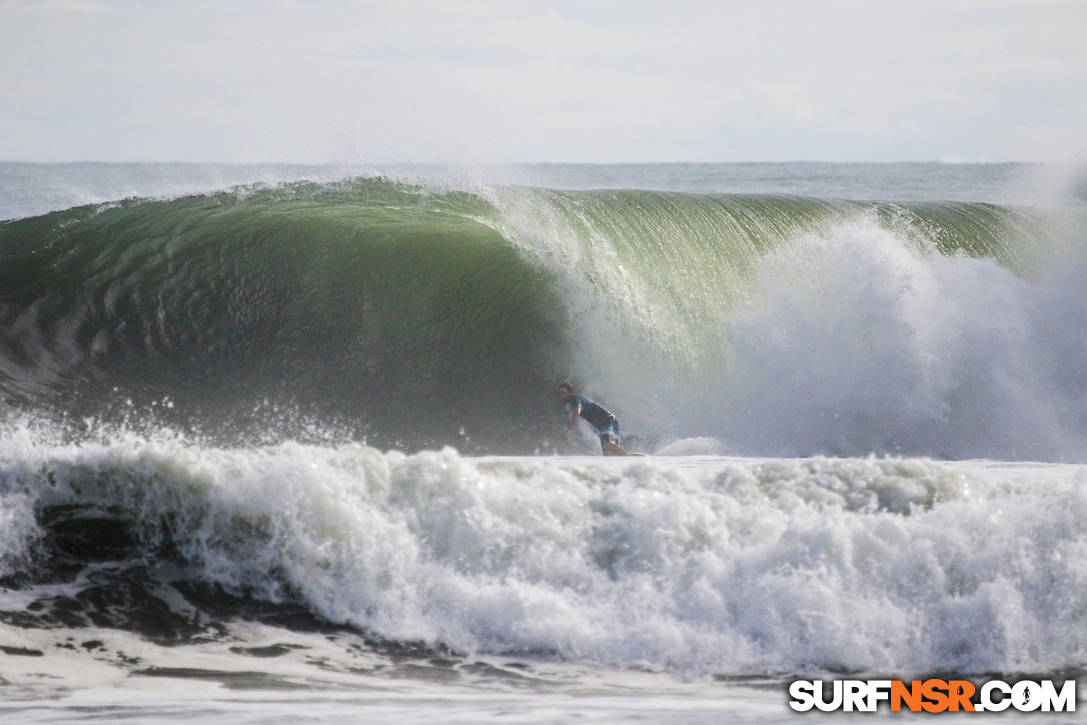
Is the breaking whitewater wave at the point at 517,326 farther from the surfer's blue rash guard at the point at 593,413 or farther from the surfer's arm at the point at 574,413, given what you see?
the surfer's blue rash guard at the point at 593,413

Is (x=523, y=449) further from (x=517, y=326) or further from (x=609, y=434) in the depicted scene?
(x=517, y=326)

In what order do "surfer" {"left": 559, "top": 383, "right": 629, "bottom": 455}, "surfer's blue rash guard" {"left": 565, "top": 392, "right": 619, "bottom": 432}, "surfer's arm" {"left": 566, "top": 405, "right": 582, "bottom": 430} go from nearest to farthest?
"surfer" {"left": 559, "top": 383, "right": 629, "bottom": 455} → "surfer's blue rash guard" {"left": 565, "top": 392, "right": 619, "bottom": 432} → "surfer's arm" {"left": 566, "top": 405, "right": 582, "bottom": 430}

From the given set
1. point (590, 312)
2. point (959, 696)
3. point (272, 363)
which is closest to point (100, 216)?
point (272, 363)

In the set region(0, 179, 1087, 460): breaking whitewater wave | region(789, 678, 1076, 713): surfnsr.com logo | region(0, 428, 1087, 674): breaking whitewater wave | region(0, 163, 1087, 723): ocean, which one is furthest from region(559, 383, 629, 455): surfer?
region(789, 678, 1076, 713): surfnsr.com logo

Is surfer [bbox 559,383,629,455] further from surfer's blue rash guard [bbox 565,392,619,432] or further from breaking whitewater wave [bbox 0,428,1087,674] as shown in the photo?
breaking whitewater wave [bbox 0,428,1087,674]

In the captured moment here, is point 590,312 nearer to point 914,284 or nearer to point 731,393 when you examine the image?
point 731,393

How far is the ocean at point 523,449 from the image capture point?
18.8 feet

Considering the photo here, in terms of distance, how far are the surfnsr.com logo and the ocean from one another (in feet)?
0.45

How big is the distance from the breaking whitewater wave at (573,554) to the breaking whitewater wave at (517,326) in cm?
322

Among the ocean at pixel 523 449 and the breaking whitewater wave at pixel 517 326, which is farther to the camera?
the breaking whitewater wave at pixel 517 326

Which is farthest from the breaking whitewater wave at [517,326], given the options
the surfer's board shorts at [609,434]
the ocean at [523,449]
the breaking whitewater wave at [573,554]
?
the breaking whitewater wave at [573,554]

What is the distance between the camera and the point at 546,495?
6.78m

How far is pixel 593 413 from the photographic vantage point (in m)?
10.1

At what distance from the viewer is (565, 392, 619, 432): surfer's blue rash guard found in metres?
9.98
